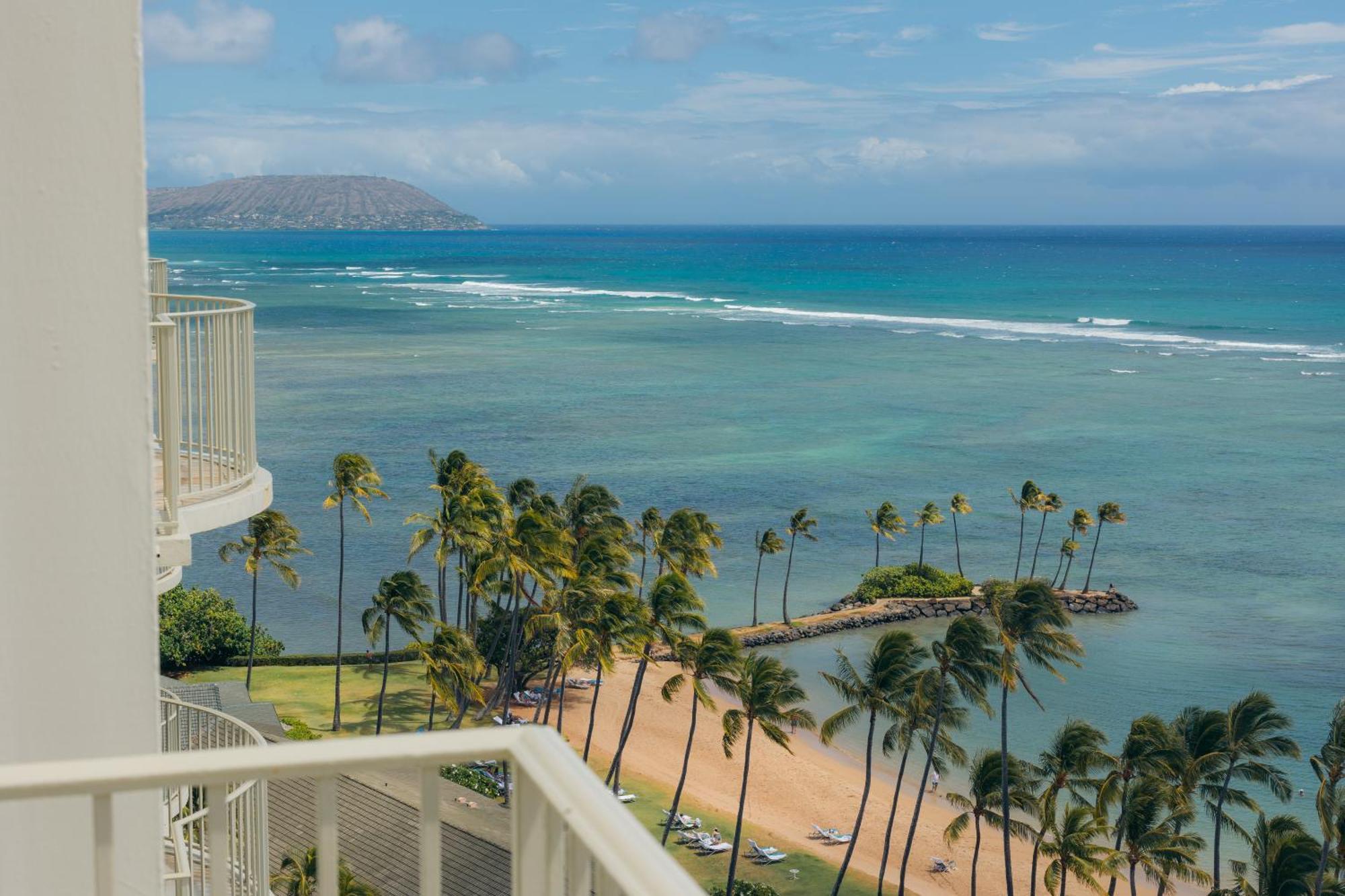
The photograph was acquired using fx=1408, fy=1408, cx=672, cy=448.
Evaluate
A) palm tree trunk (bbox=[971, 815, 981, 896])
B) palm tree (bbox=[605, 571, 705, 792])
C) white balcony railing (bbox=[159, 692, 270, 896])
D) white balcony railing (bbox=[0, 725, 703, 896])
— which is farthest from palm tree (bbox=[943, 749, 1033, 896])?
white balcony railing (bbox=[0, 725, 703, 896])

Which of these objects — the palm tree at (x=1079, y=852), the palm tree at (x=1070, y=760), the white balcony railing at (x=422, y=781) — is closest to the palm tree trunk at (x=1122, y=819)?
the palm tree at (x=1079, y=852)

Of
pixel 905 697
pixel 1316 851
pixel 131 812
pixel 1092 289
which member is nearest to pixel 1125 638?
pixel 905 697

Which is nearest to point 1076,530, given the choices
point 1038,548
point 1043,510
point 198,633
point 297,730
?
point 1043,510

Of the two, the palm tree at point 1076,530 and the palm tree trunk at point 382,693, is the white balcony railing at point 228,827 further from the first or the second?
the palm tree at point 1076,530

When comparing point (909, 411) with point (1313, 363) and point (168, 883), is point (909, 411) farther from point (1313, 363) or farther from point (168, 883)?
point (168, 883)

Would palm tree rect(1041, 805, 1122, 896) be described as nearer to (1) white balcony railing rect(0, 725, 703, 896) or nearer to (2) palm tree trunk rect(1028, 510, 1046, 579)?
(2) palm tree trunk rect(1028, 510, 1046, 579)

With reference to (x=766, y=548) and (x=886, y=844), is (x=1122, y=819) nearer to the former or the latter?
(x=886, y=844)

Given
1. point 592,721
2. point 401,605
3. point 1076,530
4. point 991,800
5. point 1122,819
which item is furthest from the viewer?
point 1076,530
